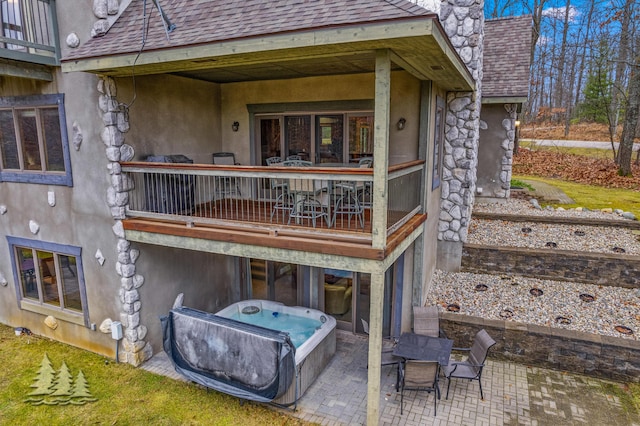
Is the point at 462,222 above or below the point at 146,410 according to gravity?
above

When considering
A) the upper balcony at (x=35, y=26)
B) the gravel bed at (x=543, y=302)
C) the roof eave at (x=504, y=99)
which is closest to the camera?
the upper balcony at (x=35, y=26)

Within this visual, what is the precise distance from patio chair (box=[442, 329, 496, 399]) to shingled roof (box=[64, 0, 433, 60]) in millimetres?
4980

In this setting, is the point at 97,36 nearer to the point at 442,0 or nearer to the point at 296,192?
the point at 296,192

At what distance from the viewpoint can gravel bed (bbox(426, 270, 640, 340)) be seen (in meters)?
7.48

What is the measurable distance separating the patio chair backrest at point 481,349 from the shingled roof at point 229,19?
493cm

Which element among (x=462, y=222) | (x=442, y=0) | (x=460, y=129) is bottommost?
(x=462, y=222)

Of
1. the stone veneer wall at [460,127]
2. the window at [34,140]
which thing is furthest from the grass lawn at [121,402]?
the stone veneer wall at [460,127]

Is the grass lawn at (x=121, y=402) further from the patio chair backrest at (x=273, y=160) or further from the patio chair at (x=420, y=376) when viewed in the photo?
the patio chair backrest at (x=273, y=160)

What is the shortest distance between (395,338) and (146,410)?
15.2 feet

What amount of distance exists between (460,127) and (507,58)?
5891 mm

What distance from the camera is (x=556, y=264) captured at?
29.8ft

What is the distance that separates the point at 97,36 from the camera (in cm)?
664

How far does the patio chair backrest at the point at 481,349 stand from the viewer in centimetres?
629

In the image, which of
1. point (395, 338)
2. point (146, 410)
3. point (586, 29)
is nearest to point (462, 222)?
point (395, 338)
